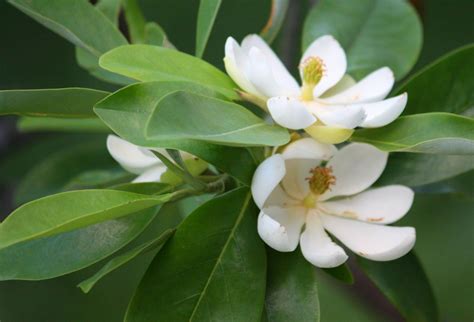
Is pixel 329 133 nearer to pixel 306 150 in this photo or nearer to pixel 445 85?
pixel 306 150

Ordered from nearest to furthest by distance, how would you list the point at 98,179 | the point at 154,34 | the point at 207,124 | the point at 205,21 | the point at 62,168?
the point at 207,124 < the point at 205,21 < the point at 154,34 < the point at 98,179 < the point at 62,168

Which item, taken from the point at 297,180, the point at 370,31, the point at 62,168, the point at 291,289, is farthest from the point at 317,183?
the point at 62,168

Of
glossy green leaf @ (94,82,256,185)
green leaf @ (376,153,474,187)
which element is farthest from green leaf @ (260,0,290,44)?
glossy green leaf @ (94,82,256,185)

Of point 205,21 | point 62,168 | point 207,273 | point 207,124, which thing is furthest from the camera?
point 62,168

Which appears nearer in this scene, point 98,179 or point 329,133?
point 329,133

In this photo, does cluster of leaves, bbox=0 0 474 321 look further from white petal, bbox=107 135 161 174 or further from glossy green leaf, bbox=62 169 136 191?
glossy green leaf, bbox=62 169 136 191

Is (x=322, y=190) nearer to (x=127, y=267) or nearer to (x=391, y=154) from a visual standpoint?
(x=391, y=154)
